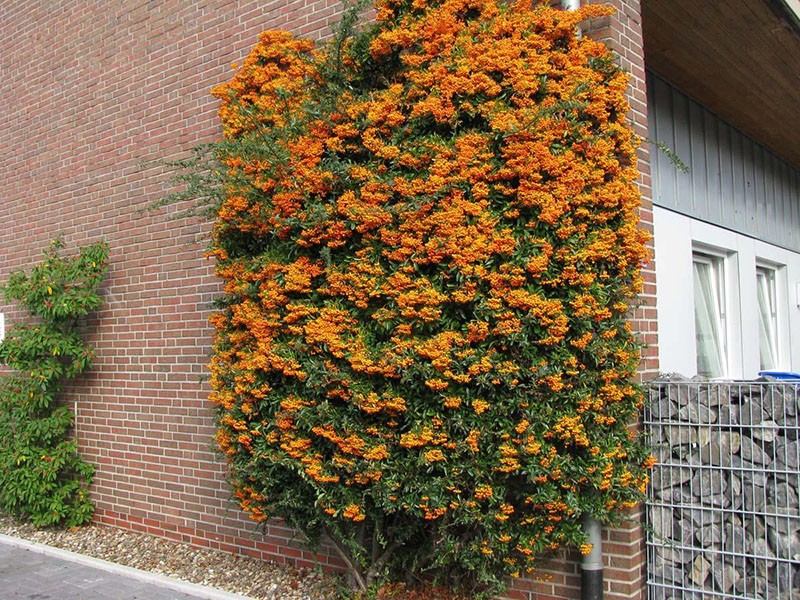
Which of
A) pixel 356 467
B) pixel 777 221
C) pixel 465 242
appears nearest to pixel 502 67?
pixel 465 242

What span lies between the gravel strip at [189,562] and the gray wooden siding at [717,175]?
4262mm

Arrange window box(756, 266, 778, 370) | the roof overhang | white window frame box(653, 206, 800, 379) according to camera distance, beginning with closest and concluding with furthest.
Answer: the roof overhang, white window frame box(653, 206, 800, 379), window box(756, 266, 778, 370)

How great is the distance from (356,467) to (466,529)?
0.68 m

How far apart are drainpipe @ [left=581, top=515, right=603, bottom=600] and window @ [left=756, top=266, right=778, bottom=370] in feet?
19.4

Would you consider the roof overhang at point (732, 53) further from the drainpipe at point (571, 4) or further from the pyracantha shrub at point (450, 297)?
the pyracantha shrub at point (450, 297)

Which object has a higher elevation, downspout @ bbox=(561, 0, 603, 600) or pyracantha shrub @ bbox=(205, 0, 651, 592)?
pyracantha shrub @ bbox=(205, 0, 651, 592)

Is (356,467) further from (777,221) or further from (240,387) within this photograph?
(777,221)

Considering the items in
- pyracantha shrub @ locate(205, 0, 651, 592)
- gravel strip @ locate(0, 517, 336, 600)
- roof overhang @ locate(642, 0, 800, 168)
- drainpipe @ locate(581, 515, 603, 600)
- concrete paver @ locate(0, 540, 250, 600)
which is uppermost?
roof overhang @ locate(642, 0, 800, 168)

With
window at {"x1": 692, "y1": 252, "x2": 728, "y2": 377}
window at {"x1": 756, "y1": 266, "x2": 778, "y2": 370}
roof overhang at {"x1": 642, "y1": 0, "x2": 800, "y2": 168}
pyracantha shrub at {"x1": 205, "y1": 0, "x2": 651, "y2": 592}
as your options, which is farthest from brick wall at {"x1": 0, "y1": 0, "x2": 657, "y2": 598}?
window at {"x1": 756, "y1": 266, "x2": 778, "y2": 370}

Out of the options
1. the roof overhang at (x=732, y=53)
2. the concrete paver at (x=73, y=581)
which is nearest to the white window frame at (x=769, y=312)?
the roof overhang at (x=732, y=53)

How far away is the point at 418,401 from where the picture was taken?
164 inches

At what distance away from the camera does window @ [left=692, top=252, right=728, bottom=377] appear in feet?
24.6

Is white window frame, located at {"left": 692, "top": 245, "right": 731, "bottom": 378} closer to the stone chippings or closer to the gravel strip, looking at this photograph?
the stone chippings

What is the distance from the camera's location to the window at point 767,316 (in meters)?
9.41
